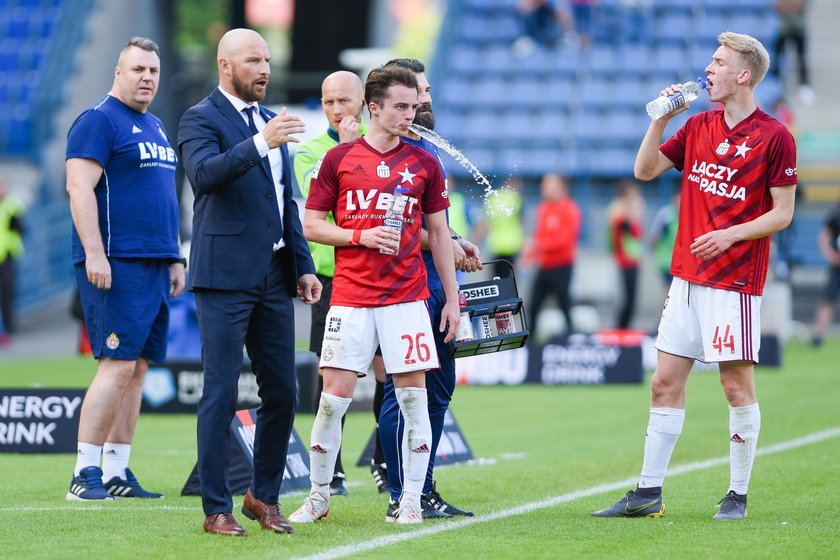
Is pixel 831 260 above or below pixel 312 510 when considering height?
above

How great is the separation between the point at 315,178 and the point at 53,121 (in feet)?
60.3

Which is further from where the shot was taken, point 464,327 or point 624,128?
point 624,128

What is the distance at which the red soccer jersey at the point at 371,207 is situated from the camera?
6047 mm

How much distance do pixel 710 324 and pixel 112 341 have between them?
3169 millimetres

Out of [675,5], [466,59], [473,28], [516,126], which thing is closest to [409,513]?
[516,126]

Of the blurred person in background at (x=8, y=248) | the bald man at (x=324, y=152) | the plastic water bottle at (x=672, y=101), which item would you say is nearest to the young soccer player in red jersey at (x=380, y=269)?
the bald man at (x=324, y=152)

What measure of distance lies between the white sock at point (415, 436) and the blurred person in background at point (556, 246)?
11701 mm

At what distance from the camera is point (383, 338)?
6.07 metres

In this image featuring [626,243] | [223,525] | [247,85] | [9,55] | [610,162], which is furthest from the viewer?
[610,162]

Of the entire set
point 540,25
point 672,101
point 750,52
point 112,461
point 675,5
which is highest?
point 675,5

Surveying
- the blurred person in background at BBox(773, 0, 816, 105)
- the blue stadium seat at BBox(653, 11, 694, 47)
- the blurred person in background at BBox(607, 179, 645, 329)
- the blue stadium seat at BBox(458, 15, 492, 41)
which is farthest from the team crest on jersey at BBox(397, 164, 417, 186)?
the blue stadium seat at BBox(458, 15, 492, 41)

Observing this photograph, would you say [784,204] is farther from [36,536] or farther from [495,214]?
[36,536]

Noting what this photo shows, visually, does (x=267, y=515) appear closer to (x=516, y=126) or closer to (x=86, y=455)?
(x=86, y=455)

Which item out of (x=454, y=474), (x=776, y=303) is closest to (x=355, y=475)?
(x=454, y=474)
